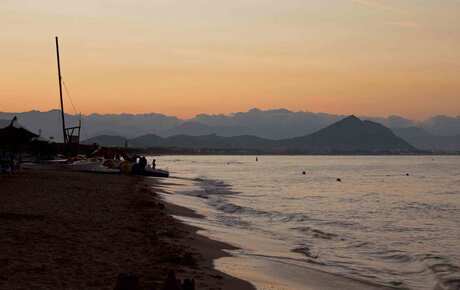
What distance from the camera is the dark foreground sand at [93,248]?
26.9 ft

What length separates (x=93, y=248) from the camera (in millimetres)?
10656

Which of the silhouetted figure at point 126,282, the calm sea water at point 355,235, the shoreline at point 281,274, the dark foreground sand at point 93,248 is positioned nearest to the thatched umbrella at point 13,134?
the calm sea water at point 355,235

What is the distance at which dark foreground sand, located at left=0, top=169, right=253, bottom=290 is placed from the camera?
8195 millimetres

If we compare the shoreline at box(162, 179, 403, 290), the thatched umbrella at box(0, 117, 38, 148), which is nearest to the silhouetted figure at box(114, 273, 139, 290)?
the shoreline at box(162, 179, 403, 290)

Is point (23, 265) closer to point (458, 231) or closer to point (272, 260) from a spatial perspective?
point (272, 260)

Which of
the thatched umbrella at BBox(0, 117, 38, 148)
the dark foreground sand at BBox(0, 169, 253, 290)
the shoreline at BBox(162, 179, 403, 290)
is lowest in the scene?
the shoreline at BBox(162, 179, 403, 290)

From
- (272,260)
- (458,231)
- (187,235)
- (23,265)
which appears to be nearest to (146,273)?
(23,265)

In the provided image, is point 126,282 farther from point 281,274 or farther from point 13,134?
point 13,134

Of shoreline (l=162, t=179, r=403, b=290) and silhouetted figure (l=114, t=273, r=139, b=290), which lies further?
shoreline (l=162, t=179, r=403, b=290)

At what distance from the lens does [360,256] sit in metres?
14.4

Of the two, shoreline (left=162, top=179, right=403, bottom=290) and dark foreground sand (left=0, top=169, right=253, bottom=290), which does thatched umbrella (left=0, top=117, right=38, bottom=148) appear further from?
shoreline (left=162, top=179, right=403, bottom=290)

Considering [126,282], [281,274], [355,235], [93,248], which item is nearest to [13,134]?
[355,235]

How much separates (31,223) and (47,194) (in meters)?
9.20

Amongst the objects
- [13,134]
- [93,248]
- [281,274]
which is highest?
[13,134]
